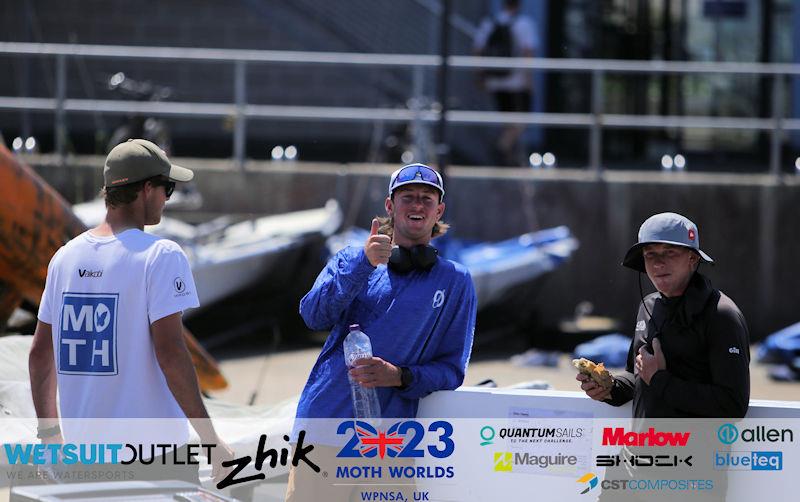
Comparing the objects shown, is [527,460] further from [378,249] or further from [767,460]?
[378,249]

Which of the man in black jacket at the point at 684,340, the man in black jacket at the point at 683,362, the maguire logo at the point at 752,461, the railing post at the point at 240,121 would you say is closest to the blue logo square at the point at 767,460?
the maguire logo at the point at 752,461

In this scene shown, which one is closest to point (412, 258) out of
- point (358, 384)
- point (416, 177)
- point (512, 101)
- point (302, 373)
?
point (416, 177)

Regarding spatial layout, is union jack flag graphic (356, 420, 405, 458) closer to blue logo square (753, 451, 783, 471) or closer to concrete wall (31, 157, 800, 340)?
blue logo square (753, 451, 783, 471)

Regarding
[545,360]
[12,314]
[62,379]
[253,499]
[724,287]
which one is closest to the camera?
[62,379]

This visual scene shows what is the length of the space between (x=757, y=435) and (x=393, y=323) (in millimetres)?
1154

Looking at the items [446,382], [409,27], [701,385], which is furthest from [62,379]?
[409,27]

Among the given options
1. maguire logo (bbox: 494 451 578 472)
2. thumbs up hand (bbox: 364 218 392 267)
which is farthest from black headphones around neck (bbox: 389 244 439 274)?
maguire logo (bbox: 494 451 578 472)

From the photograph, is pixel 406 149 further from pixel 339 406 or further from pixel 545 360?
pixel 339 406

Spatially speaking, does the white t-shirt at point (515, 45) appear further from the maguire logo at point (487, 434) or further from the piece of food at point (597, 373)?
the piece of food at point (597, 373)

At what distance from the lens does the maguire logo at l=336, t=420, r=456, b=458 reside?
3984 mm

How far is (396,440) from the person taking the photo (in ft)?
13.5

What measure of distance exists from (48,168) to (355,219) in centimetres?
284

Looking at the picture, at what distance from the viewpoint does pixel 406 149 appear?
39.3 feet

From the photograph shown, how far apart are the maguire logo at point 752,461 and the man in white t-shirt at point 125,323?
154cm
